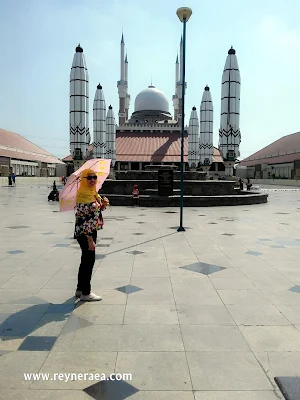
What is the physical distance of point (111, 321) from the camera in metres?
4.03

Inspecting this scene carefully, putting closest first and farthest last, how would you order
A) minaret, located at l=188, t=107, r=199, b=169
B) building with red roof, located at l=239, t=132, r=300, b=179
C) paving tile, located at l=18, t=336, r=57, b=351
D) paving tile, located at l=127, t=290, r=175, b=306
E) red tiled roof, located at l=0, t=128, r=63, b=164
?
paving tile, located at l=18, t=336, r=57, b=351
paving tile, located at l=127, t=290, r=175, b=306
red tiled roof, located at l=0, t=128, r=63, b=164
building with red roof, located at l=239, t=132, r=300, b=179
minaret, located at l=188, t=107, r=199, b=169

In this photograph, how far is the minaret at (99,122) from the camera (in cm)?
4900

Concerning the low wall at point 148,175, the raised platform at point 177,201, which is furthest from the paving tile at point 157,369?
the low wall at point 148,175

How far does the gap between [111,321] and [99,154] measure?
46.9 meters

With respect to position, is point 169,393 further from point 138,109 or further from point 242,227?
point 138,109

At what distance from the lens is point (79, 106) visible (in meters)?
42.2

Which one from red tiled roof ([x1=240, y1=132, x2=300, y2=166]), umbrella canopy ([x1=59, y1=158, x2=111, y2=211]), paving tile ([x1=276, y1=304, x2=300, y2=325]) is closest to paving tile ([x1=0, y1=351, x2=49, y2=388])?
umbrella canopy ([x1=59, y1=158, x2=111, y2=211])

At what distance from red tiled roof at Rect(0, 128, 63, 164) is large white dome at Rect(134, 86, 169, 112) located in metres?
25.6

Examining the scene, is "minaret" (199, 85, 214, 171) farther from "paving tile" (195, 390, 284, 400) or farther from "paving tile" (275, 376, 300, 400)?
"paving tile" (195, 390, 284, 400)

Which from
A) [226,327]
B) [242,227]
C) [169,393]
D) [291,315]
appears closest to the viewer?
[169,393]

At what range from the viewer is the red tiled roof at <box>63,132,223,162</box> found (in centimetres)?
6334

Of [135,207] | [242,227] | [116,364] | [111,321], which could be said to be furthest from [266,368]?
[135,207]

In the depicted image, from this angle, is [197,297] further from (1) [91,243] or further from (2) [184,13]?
(2) [184,13]

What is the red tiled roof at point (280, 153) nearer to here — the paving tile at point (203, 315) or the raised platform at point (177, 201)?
the raised platform at point (177, 201)
